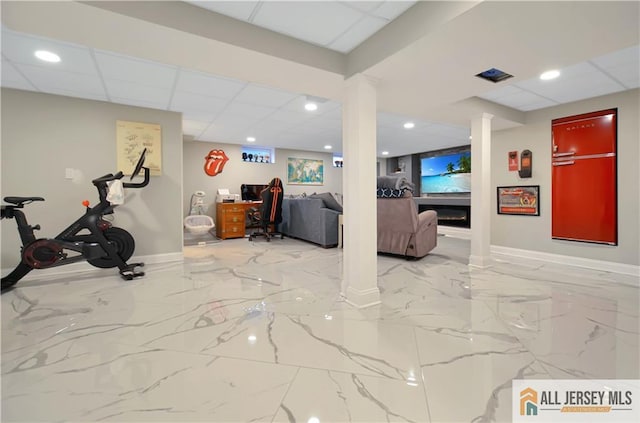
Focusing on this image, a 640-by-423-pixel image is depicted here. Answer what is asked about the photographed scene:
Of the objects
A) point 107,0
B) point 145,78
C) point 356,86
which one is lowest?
point 356,86

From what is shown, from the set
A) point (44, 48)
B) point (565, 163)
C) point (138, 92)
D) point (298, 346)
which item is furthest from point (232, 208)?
point (565, 163)

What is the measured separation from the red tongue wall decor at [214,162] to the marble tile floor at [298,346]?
13.3 ft

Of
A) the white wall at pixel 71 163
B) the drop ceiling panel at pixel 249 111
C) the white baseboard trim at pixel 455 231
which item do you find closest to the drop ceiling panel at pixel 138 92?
the white wall at pixel 71 163

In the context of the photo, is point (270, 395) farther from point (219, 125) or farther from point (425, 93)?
point (219, 125)

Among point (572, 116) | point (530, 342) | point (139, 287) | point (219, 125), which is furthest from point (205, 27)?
point (572, 116)

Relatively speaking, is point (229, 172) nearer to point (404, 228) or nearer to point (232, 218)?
point (232, 218)

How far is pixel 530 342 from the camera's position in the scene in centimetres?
182

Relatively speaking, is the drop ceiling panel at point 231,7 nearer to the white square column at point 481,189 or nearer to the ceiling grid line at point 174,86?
the ceiling grid line at point 174,86

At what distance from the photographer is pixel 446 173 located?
781 cm

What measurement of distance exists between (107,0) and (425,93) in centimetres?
268

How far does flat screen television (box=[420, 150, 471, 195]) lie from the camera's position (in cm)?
738

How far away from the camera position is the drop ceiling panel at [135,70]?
264 cm

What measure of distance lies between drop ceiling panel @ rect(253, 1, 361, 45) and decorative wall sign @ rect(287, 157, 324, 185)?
5.83 m

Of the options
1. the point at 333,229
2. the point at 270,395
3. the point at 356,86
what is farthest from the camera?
the point at 333,229
